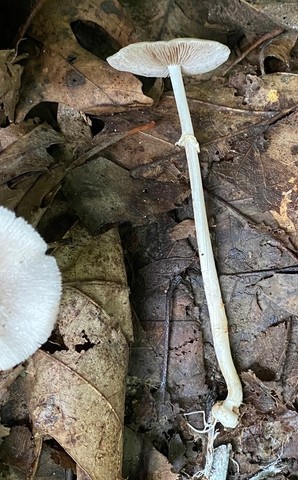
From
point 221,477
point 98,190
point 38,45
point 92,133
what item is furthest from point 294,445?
point 38,45

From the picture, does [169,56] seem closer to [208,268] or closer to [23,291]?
[208,268]

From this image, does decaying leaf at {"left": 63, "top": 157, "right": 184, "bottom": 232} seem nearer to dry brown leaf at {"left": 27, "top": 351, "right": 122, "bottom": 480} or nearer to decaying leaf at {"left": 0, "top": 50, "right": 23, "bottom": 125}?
decaying leaf at {"left": 0, "top": 50, "right": 23, "bottom": 125}

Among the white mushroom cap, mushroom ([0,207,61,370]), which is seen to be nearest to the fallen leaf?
mushroom ([0,207,61,370])

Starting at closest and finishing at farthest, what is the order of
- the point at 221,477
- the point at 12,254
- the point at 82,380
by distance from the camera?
the point at 12,254 < the point at 82,380 < the point at 221,477

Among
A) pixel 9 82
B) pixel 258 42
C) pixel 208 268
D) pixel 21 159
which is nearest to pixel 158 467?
pixel 208 268

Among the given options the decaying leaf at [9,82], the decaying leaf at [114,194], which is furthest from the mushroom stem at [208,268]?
the decaying leaf at [9,82]

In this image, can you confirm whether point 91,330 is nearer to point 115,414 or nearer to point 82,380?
point 82,380

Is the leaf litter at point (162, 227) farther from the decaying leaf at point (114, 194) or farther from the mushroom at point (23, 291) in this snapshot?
the mushroom at point (23, 291)
